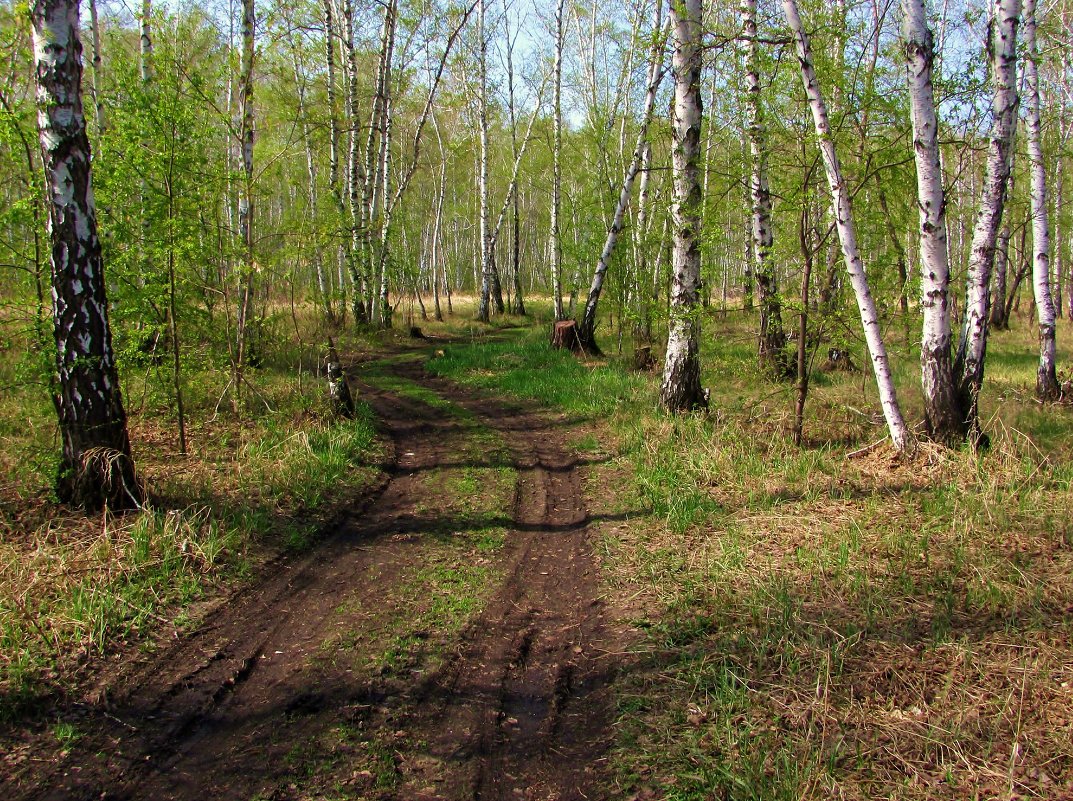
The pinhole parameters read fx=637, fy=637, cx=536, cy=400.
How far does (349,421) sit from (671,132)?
5.47 metres

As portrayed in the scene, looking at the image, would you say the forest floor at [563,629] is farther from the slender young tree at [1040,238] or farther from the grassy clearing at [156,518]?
the slender young tree at [1040,238]

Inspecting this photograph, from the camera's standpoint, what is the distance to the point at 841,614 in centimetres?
396

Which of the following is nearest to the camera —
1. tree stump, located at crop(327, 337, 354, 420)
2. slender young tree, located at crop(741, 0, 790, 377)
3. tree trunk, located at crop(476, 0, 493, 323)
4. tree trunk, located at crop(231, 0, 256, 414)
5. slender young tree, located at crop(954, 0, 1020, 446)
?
slender young tree, located at crop(954, 0, 1020, 446)

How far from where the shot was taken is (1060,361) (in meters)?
13.9

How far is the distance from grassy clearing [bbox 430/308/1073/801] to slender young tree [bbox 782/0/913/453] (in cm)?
57

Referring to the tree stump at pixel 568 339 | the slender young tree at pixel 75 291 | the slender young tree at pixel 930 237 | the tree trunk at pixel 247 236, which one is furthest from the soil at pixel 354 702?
the tree stump at pixel 568 339

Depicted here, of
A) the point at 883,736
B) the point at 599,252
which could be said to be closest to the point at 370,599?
the point at 883,736

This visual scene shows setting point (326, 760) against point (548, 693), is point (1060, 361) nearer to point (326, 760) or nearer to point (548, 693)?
point (548, 693)

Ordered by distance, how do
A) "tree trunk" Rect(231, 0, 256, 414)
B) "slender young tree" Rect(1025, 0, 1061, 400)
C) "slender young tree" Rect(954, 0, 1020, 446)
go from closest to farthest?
"slender young tree" Rect(954, 0, 1020, 446) < "tree trunk" Rect(231, 0, 256, 414) < "slender young tree" Rect(1025, 0, 1061, 400)

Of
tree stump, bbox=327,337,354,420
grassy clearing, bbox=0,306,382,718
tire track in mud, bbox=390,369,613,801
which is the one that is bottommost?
tire track in mud, bbox=390,369,613,801

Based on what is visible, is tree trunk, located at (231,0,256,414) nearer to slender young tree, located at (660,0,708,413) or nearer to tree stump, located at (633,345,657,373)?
slender young tree, located at (660,0,708,413)

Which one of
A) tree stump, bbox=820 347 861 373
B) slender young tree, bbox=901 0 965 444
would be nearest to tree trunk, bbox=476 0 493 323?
tree stump, bbox=820 347 861 373

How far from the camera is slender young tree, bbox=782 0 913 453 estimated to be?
605cm

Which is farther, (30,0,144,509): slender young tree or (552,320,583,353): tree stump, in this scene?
(552,320,583,353): tree stump
